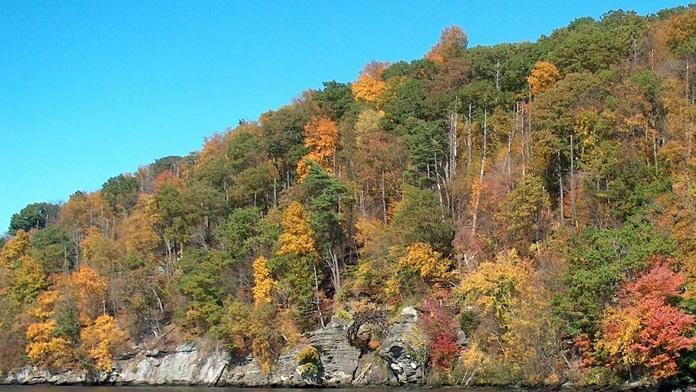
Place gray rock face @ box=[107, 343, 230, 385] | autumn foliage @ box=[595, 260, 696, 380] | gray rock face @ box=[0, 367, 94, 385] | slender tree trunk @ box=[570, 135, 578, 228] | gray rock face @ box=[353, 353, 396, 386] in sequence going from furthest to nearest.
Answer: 1. gray rock face @ box=[0, 367, 94, 385]
2. gray rock face @ box=[107, 343, 230, 385]
3. gray rock face @ box=[353, 353, 396, 386]
4. slender tree trunk @ box=[570, 135, 578, 228]
5. autumn foliage @ box=[595, 260, 696, 380]

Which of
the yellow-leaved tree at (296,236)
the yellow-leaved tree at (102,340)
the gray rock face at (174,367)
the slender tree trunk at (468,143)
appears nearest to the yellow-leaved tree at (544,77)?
the slender tree trunk at (468,143)

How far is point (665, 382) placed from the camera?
1683 inches

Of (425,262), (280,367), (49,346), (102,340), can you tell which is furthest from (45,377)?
(425,262)

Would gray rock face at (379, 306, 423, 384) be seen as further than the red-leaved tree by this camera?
Yes

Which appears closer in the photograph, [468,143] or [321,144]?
[468,143]

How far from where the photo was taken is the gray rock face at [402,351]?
5728cm

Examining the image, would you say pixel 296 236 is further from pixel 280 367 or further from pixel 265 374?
pixel 265 374

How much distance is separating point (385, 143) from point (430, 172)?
696cm

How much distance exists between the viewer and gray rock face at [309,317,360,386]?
204 ft

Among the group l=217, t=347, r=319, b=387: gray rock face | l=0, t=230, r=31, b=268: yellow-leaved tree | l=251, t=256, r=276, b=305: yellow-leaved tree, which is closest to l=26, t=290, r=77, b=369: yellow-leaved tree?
l=217, t=347, r=319, b=387: gray rock face

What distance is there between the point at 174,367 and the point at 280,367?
15.5 metres

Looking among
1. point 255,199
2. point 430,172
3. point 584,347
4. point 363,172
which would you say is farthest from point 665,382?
point 255,199

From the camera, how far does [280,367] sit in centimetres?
6625

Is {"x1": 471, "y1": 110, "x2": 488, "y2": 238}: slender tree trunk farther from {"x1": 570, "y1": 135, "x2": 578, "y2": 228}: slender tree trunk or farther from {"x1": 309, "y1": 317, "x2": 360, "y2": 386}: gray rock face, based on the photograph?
{"x1": 309, "y1": 317, "x2": 360, "y2": 386}: gray rock face
